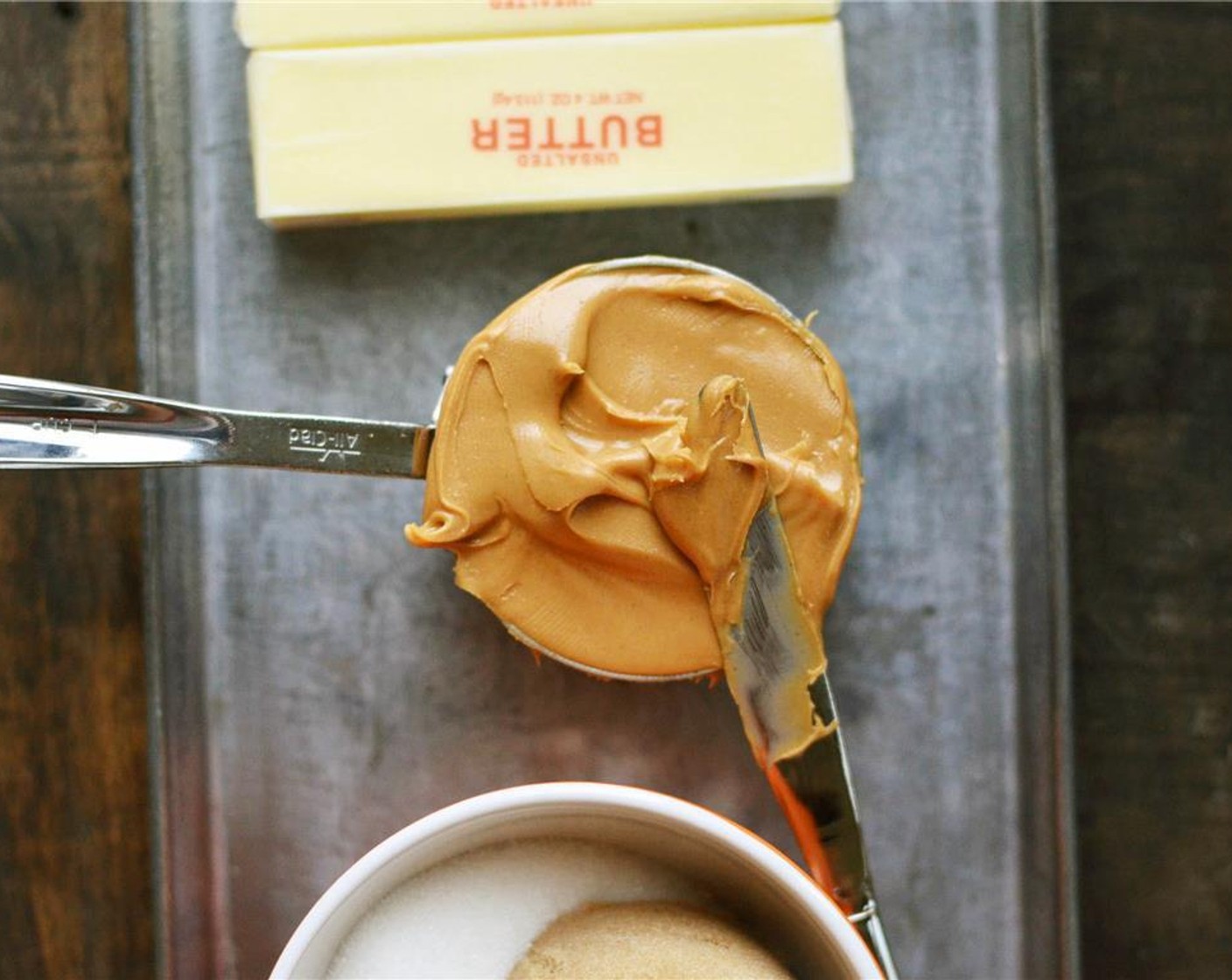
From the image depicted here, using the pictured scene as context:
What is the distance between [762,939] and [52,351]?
0.76 m

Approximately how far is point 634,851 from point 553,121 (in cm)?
55

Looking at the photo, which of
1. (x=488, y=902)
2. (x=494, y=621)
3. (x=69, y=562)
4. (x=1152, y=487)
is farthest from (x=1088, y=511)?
(x=69, y=562)

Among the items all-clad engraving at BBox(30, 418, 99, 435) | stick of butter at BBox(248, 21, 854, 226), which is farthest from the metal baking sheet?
all-clad engraving at BBox(30, 418, 99, 435)

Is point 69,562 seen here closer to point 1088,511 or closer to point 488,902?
point 488,902

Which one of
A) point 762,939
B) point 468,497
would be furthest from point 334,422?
point 762,939

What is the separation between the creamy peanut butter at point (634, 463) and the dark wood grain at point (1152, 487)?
32cm

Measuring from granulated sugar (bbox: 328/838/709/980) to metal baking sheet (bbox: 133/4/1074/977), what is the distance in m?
0.21

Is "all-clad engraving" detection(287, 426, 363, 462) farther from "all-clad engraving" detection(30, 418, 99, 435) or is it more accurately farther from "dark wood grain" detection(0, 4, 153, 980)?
"dark wood grain" detection(0, 4, 153, 980)

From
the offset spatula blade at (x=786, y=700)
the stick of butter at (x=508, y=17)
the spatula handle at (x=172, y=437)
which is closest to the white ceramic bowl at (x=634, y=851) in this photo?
A: the offset spatula blade at (x=786, y=700)

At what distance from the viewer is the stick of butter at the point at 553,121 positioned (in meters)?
0.96

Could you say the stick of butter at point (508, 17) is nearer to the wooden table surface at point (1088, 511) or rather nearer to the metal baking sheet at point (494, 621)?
the metal baking sheet at point (494, 621)

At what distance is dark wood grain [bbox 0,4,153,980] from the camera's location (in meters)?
1.04

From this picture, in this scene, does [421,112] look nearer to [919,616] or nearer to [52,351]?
[52,351]

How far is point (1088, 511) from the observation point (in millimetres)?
1071
